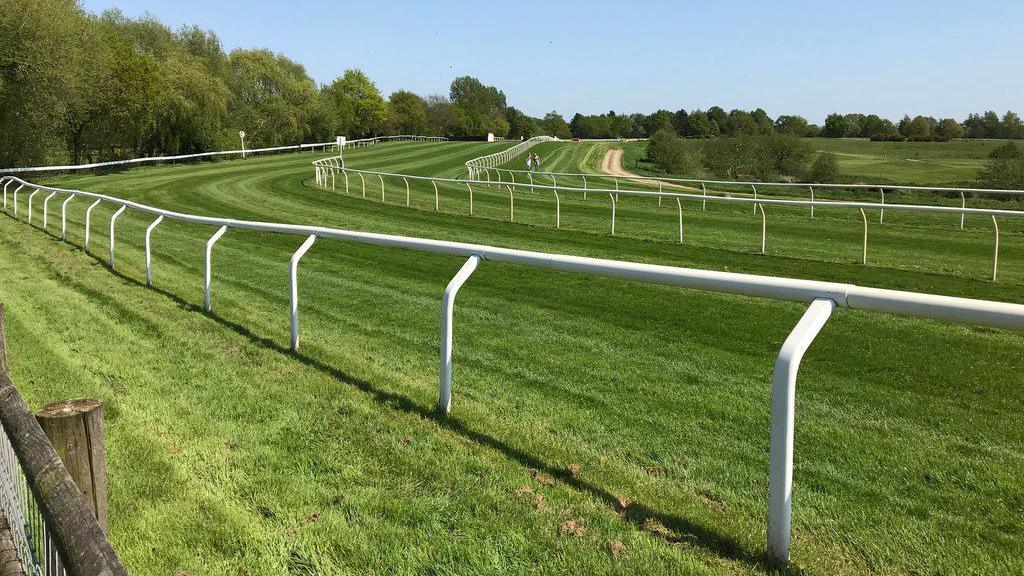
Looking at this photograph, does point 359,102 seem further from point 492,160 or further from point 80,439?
point 80,439

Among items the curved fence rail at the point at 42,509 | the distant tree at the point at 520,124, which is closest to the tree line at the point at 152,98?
the curved fence rail at the point at 42,509

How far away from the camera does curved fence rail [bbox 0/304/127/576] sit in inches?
59.0

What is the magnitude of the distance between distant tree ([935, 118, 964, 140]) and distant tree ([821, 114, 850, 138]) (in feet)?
69.1

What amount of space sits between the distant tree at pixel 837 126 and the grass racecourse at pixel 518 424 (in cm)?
12047

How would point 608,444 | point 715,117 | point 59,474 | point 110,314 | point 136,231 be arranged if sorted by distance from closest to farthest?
point 59,474 → point 608,444 → point 110,314 → point 136,231 → point 715,117

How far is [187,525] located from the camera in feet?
10.4

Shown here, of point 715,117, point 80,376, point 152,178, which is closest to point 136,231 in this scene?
point 80,376

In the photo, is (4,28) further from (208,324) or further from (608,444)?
(608,444)

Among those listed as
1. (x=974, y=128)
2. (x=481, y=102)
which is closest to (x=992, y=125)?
(x=974, y=128)

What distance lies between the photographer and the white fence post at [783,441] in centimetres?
264

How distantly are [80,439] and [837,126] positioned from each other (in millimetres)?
130272

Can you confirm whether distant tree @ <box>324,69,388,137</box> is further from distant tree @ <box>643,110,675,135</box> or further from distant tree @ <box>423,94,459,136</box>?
distant tree @ <box>643,110,675,135</box>

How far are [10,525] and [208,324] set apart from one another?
170 inches

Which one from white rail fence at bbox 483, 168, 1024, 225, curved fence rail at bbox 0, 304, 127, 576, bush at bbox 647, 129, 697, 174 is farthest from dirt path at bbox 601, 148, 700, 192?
curved fence rail at bbox 0, 304, 127, 576
